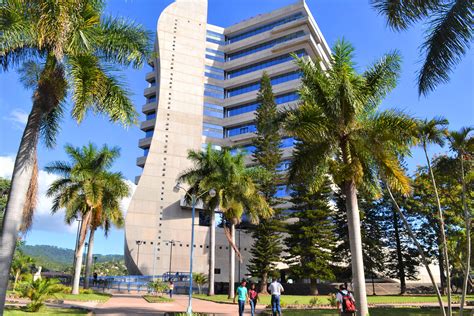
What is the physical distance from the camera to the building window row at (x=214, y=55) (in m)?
68.3

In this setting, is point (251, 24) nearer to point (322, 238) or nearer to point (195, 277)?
point (322, 238)

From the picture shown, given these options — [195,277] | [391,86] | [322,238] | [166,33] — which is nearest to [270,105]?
[322,238]

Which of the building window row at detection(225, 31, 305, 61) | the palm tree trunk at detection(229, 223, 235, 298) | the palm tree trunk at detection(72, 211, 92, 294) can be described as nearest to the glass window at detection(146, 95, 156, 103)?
the building window row at detection(225, 31, 305, 61)

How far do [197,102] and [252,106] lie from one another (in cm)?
A: 914

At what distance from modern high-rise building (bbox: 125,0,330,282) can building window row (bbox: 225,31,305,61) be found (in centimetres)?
19

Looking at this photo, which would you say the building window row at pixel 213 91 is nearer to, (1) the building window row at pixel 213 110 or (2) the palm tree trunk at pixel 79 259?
(1) the building window row at pixel 213 110

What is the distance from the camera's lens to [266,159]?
4500 centimetres

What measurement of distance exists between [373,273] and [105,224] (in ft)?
97.6

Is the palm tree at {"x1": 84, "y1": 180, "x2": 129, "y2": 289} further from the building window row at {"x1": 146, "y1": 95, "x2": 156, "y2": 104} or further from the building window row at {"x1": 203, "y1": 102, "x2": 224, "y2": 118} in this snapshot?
the building window row at {"x1": 146, "y1": 95, "x2": 156, "y2": 104}

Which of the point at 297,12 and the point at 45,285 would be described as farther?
the point at 297,12

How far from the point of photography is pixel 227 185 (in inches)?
1261

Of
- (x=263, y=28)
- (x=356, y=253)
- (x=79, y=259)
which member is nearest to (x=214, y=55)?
(x=263, y=28)

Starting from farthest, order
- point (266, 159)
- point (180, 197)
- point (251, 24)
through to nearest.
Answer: point (251, 24) < point (180, 197) < point (266, 159)

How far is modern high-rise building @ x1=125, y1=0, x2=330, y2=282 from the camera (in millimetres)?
51969
